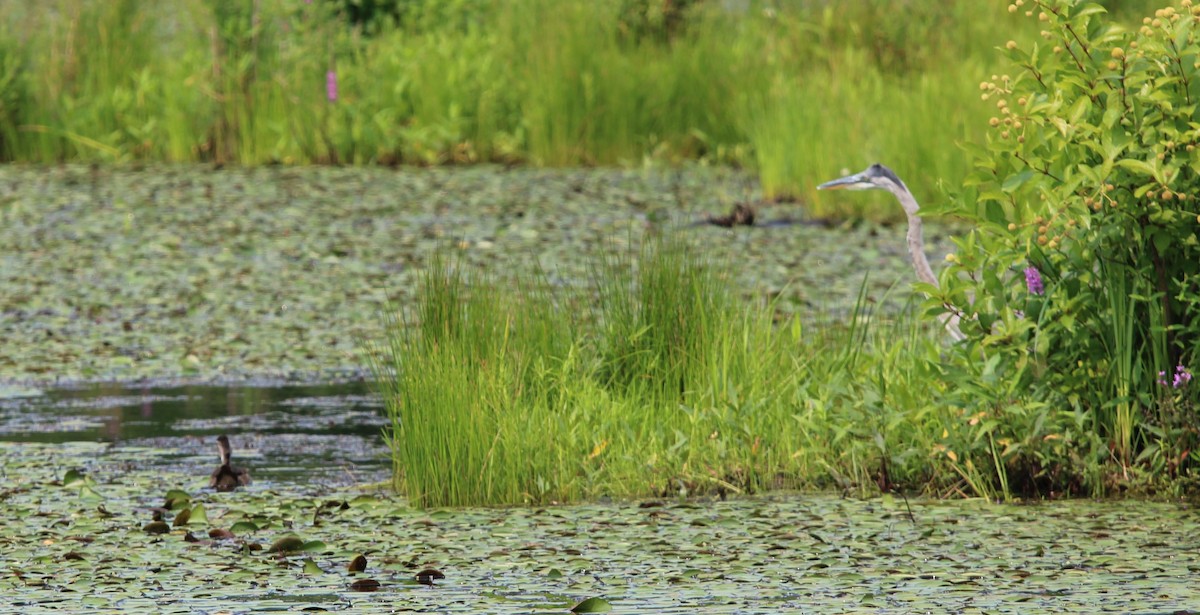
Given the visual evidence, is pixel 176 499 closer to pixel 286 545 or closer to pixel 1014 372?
pixel 286 545

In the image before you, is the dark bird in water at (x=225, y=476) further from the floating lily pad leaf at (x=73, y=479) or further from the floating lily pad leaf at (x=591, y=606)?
the floating lily pad leaf at (x=591, y=606)

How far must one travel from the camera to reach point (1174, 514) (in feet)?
17.6

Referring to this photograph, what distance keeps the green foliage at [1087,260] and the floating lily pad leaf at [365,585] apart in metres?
1.87

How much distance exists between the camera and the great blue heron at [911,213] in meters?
6.19

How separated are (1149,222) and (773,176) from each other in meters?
6.87

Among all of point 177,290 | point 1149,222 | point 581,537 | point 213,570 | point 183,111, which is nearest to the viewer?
point 213,570

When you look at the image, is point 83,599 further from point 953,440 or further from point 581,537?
point 953,440

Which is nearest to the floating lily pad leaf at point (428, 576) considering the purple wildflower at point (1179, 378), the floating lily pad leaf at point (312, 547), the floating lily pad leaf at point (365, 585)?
the floating lily pad leaf at point (365, 585)

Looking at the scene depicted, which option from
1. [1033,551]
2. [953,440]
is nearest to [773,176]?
[953,440]

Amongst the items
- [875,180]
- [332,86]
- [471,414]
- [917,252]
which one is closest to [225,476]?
[471,414]

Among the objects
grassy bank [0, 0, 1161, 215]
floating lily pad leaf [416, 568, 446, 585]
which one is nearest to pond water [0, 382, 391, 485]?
floating lily pad leaf [416, 568, 446, 585]

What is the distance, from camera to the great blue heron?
6.19 metres

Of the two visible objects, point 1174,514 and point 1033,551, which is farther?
point 1174,514

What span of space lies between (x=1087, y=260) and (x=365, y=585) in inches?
91.8
